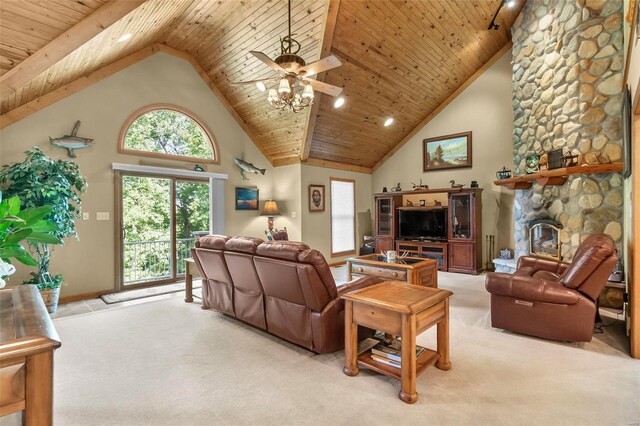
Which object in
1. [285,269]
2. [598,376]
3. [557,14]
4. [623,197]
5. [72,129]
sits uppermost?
[557,14]

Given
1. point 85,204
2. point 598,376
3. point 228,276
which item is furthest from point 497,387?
point 85,204

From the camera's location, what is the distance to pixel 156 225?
578cm

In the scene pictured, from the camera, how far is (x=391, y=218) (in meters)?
7.56

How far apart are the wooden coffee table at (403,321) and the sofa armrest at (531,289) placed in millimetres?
1039

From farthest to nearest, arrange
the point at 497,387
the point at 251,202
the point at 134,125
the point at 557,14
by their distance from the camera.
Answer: the point at 251,202 < the point at 134,125 < the point at 557,14 < the point at 497,387

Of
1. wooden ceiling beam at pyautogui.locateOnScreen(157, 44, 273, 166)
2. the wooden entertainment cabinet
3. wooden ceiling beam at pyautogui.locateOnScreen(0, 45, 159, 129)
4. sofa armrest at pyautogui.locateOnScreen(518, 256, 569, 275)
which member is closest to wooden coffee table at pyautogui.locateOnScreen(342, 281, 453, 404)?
sofa armrest at pyautogui.locateOnScreen(518, 256, 569, 275)

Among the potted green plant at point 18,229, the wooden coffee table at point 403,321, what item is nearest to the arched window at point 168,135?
the potted green plant at point 18,229

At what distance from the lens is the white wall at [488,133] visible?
259 inches

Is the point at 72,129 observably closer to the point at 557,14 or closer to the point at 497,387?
the point at 497,387

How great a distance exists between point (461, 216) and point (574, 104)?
2.78 m

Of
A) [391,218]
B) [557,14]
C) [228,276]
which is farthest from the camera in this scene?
[391,218]

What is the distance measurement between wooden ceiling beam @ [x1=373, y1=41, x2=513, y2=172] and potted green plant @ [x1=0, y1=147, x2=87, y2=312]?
6551 millimetres

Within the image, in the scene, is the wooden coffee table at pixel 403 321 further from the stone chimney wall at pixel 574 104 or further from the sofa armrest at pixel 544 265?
A: the stone chimney wall at pixel 574 104

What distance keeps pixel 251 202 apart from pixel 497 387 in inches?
226
